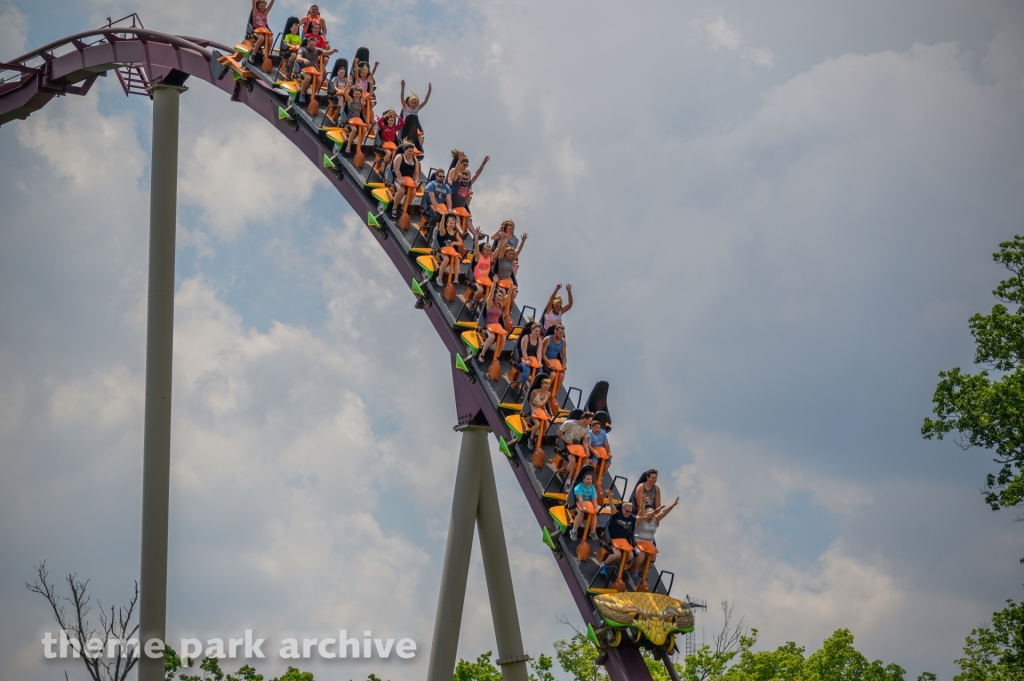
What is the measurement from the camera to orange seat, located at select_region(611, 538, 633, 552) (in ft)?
33.3

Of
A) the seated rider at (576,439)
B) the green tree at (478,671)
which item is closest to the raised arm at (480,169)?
the seated rider at (576,439)

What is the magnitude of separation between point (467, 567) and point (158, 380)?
12.6 feet

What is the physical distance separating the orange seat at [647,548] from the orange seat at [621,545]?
0.32 ft

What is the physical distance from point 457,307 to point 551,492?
2.57 m

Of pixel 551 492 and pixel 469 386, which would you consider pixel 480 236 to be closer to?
pixel 469 386

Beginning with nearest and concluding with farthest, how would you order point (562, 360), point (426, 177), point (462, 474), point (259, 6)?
point (562, 360)
point (462, 474)
point (426, 177)
point (259, 6)

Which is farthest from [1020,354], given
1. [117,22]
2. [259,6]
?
[117,22]

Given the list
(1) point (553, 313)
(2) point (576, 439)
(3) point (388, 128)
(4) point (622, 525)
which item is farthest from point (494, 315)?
(3) point (388, 128)

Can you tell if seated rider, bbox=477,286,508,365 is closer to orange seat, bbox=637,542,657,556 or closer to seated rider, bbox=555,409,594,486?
seated rider, bbox=555,409,594,486

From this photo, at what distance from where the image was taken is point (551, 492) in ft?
35.4

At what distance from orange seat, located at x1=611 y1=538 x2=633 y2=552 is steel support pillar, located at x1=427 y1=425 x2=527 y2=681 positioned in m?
2.78

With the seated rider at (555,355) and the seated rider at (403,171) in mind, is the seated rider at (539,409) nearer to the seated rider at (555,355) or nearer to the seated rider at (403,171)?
the seated rider at (555,355)

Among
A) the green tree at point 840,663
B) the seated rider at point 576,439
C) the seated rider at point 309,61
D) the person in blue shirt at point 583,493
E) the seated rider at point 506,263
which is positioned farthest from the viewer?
the green tree at point 840,663

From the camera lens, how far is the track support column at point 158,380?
41.0 feet
